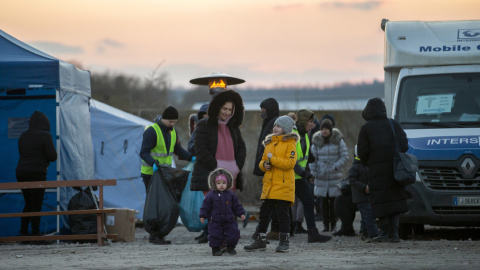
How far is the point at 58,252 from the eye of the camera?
33.8 ft

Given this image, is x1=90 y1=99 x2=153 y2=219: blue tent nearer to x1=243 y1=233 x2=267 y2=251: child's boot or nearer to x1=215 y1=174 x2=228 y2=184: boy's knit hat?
x1=243 y1=233 x2=267 y2=251: child's boot

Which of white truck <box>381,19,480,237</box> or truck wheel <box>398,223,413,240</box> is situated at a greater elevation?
white truck <box>381,19,480,237</box>

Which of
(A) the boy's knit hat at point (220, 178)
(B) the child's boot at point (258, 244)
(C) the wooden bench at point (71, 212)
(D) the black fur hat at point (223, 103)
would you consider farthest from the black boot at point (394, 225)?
(C) the wooden bench at point (71, 212)

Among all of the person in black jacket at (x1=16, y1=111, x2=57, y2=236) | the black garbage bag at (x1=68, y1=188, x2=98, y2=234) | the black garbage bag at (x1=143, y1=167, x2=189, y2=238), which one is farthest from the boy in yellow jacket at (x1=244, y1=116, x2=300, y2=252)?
the person in black jacket at (x1=16, y1=111, x2=57, y2=236)

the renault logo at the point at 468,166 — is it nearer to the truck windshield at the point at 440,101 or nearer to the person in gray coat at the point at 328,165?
the truck windshield at the point at 440,101

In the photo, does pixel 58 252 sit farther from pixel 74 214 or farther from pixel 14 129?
pixel 14 129

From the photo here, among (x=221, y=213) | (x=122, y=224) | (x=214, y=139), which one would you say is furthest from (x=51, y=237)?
(x=221, y=213)

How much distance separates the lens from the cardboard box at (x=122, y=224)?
486 inches

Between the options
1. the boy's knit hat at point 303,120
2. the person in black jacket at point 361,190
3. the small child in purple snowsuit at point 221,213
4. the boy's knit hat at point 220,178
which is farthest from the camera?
the boy's knit hat at point 303,120

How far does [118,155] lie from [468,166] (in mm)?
7923

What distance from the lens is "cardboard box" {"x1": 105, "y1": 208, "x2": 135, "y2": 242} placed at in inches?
486

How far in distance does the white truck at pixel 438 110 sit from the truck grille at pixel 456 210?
1cm

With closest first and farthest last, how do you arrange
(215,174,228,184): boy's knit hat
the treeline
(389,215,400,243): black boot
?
1. (215,174,228,184): boy's knit hat
2. (389,215,400,243): black boot
3. the treeline

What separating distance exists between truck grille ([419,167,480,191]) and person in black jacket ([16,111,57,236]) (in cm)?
521
